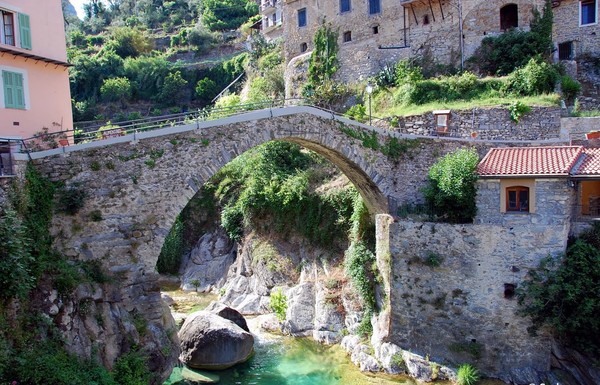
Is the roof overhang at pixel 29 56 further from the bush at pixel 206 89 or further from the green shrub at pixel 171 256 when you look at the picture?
the bush at pixel 206 89

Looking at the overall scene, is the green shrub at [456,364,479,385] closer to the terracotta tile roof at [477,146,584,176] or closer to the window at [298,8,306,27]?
the terracotta tile roof at [477,146,584,176]

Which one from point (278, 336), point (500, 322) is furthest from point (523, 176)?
point (278, 336)

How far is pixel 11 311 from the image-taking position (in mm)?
11828

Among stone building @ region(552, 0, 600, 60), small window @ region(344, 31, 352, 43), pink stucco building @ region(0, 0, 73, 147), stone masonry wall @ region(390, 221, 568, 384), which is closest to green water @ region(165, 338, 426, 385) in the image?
stone masonry wall @ region(390, 221, 568, 384)

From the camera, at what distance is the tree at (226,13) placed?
61.1 m

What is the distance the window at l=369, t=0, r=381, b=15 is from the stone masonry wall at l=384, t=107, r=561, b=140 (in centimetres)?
990

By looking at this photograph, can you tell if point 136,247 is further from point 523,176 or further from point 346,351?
point 523,176

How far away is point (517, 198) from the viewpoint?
17.3m

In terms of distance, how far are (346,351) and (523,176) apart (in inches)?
381

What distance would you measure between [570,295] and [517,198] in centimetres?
358

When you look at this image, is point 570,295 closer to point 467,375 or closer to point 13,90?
point 467,375

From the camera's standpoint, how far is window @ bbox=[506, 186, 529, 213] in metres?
17.2

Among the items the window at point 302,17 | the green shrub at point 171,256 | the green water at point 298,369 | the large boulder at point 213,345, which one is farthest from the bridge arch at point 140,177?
the window at point 302,17

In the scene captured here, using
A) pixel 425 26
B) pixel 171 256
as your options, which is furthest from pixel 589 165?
pixel 171 256
